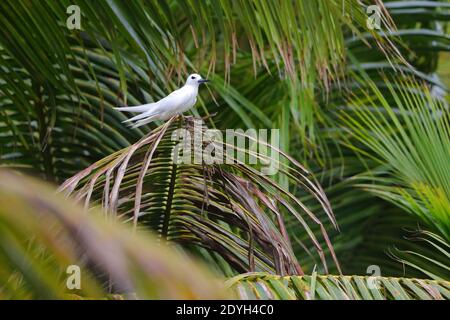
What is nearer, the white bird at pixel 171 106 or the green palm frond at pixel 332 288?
the green palm frond at pixel 332 288

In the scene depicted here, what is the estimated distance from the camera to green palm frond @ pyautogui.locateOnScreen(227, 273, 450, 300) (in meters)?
1.57

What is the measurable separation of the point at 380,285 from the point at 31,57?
38.4 inches

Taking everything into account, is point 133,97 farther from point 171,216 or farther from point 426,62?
point 426,62

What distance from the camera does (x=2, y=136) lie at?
287 cm

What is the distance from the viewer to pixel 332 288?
1.65m

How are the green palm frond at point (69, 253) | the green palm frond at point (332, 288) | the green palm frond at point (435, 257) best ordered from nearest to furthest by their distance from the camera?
the green palm frond at point (69, 253)
the green palm frond at point (332, 288)
the green palm frond at point (435, 257)

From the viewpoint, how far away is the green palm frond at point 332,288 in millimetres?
1573
